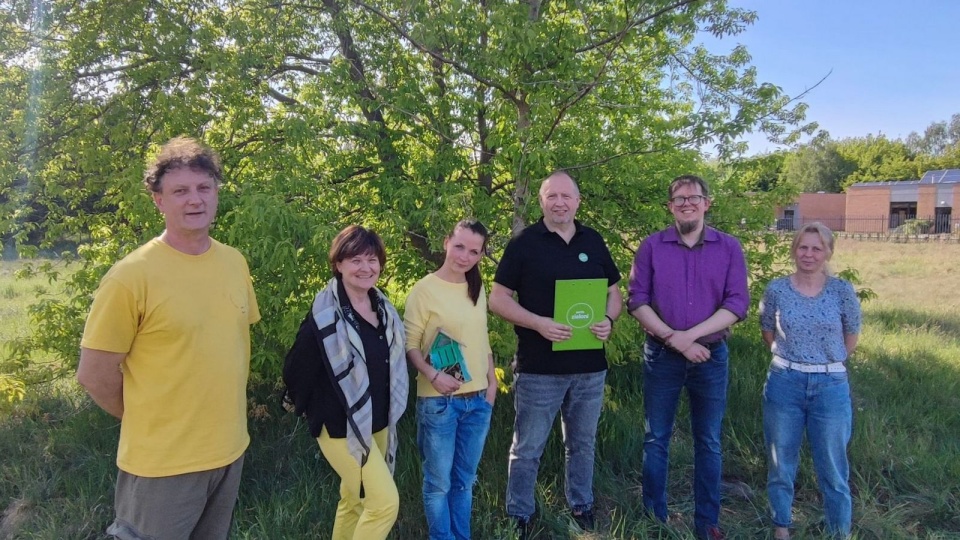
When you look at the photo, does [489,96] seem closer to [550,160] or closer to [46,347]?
[550,160]

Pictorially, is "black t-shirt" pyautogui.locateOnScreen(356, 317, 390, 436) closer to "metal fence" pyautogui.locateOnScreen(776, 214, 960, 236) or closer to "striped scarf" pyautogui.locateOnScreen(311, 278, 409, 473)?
"striped scarf" pyautogui.locateOnScreen(311, 278, 409, 473)

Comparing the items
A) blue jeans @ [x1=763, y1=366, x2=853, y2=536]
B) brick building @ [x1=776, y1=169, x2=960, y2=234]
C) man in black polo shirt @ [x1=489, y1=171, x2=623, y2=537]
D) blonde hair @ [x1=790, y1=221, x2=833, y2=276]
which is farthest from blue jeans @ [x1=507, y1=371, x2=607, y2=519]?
brick building @ [x1=776, y1=169, x2=960, y2=234]

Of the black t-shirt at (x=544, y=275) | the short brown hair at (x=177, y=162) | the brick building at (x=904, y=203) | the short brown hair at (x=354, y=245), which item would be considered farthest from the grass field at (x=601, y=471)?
the brick building at (x=904, y=203)

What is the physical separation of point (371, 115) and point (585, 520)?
383 centimetres

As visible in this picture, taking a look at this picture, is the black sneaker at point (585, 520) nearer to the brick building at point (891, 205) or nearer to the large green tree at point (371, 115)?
the large green tree at point (371, 115)

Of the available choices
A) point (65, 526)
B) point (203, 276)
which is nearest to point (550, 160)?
point (203, 276)

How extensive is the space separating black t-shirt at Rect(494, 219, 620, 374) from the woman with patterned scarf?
0.83 m

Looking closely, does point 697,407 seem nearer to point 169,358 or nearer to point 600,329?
point 600,329

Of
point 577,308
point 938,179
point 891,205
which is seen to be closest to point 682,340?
point 577,308

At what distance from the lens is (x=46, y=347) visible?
5.00 meters

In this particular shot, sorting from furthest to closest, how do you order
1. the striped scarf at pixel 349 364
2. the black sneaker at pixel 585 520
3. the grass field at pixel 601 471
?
the grass field at pixel 601 471, the black sneaker at pixel 585 520, the striped scarf at pixel 349 364

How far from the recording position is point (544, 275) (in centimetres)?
331

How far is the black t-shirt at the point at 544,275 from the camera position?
331 centimetres

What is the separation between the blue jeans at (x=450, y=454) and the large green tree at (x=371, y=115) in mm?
1530
